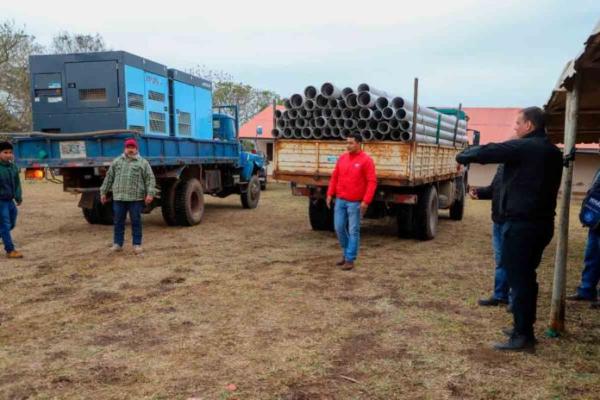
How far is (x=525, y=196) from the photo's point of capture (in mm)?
3709

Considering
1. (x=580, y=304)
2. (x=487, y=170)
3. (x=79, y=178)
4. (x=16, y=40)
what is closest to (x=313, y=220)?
(x=79, y=178)

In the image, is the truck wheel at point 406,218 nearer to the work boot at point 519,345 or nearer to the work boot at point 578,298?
the work boot at point 578,298

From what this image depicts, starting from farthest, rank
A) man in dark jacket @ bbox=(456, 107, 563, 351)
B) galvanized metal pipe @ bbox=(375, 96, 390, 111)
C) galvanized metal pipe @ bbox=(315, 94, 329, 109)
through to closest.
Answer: galvanized metal pipe @ bbox=(315, 94, 329, 109) < galvanized metal pipe @ bbox=(375, 96, 390, 111) < man in dark jacket @ bbox=(456, 107, 563, 351)

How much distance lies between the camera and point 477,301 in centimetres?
524

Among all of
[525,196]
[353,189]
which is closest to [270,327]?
[525,196]

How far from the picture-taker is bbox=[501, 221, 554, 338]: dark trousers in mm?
3727

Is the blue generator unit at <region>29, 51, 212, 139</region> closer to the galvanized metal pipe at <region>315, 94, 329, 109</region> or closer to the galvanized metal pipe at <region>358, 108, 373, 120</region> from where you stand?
the galvanized metal pipe at <region>315, 94, 329, 109</region>

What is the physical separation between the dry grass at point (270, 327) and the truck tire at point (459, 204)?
397 cm

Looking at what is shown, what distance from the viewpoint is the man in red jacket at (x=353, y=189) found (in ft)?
21.2

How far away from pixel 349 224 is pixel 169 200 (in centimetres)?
457

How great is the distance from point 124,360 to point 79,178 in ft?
19.8

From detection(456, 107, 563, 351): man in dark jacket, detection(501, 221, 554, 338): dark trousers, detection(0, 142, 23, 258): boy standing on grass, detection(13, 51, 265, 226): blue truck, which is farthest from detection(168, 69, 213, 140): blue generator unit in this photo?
detection(501, 221, 554, 338): dark trousers

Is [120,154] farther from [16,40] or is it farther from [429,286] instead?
[16,40]

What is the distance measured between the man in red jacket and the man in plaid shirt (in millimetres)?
2765
